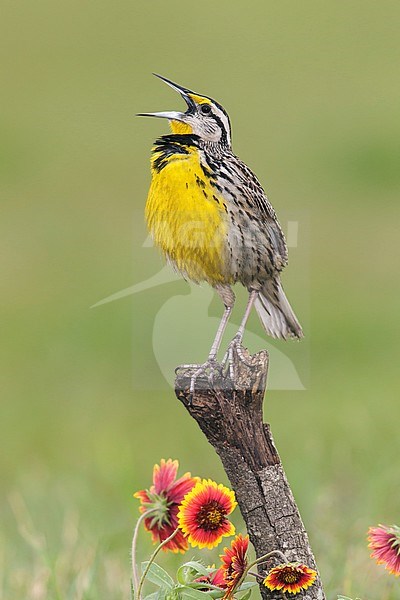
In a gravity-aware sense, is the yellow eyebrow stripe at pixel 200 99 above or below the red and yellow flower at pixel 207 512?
above

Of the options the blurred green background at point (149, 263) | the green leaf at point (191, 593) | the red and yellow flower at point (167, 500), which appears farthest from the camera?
the blurred green background at point (149, 263)

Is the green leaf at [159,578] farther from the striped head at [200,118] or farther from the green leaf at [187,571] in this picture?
the striped head at [200,118]

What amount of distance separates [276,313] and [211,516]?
11.9 inches

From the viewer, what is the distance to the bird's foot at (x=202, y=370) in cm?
165

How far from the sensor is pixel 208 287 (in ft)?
6.25

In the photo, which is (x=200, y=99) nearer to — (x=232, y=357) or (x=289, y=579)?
(x=232, y=357)

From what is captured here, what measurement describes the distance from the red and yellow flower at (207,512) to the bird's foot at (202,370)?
0.40ft

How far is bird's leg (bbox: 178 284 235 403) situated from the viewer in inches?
65.6

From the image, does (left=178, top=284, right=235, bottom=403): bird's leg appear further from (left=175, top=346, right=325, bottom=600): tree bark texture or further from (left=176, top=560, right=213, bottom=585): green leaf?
(left=176, top=560, right=213, bottom=585): green leaf

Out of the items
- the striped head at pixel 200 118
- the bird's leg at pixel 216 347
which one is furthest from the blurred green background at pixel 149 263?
the striped head at pixel 200 118

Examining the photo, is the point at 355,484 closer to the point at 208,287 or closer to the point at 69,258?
the point at 208,287

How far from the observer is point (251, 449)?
5.50 ft

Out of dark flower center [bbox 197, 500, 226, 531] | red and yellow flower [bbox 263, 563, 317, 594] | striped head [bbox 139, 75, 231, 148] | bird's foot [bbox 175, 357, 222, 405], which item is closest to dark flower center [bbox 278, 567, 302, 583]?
red and yellow flower [bbox 263, 563, 317, 594]

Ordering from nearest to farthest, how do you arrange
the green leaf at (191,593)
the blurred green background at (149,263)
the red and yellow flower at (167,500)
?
1. the green leaf at (191,593)
2. the red and yellow flower at (167,500)
3. the blurred green background at (149,263)
